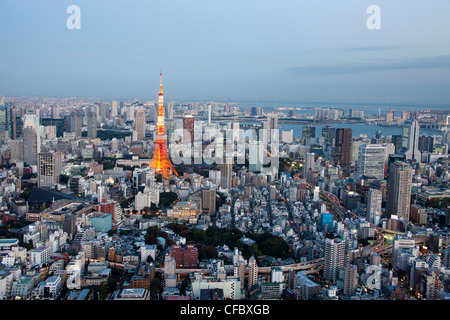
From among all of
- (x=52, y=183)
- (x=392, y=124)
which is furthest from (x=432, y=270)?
(x=392, y=124)

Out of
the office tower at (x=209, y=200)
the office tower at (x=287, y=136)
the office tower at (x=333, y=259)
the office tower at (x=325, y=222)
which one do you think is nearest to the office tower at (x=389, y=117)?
the office tower at (x=287, y=136)

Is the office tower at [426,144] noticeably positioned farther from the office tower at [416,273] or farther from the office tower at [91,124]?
the office tower at [91,124]

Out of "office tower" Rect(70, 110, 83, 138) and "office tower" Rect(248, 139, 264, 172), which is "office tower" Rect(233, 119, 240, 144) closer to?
"office tower" Rect(248, 139, 264, 172)

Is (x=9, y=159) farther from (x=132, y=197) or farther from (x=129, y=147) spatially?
(x=132, y=197)

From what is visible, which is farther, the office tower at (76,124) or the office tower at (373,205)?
the office tower at (76,124)

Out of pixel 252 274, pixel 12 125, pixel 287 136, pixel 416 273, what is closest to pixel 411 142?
pixel 287 136

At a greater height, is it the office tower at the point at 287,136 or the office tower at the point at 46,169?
the office tower at the point at 287,136

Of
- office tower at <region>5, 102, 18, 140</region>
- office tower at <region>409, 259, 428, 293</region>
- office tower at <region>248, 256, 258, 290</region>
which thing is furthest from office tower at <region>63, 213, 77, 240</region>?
office tower at <region>5, 102, 18, 140</region>
